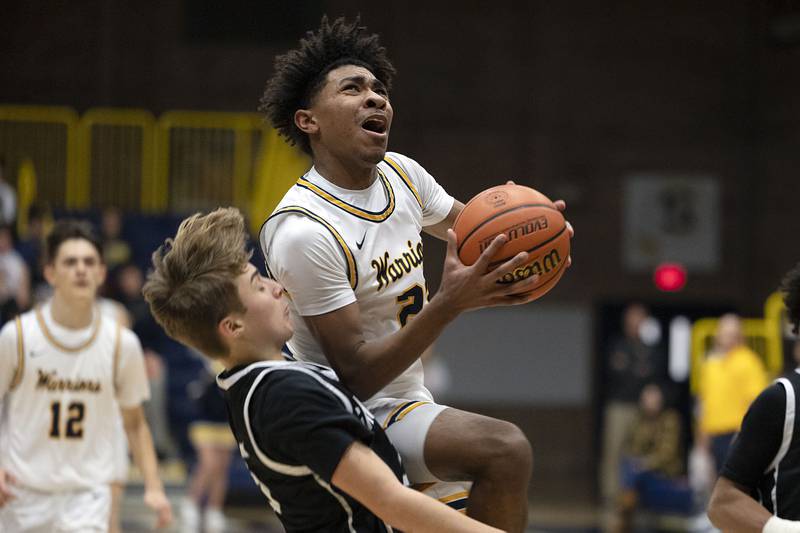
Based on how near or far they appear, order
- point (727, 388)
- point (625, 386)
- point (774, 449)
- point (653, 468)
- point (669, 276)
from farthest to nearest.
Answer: point (669, 276)
point (625, 386)
point (653, 468)
point (727, 388)
point (774, 449)

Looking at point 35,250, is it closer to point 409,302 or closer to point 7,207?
point 7,207

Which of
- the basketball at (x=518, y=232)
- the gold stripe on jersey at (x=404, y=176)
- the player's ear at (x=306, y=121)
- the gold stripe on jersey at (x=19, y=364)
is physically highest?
the player's ear at (x=306, y=121)

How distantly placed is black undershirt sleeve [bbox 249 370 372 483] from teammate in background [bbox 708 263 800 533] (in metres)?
1.34

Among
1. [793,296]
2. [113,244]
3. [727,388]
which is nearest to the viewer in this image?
[793,296]

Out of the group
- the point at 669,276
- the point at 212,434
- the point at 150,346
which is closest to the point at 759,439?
the point at 212,434

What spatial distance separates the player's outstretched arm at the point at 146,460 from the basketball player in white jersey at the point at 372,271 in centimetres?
211

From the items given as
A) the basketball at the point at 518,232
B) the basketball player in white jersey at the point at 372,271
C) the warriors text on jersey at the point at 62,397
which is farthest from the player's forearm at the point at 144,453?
the basketball at the point at 518,232

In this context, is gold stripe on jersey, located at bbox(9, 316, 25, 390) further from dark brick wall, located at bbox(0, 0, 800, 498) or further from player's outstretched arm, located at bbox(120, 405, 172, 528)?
dark brick wall, located at bbox(0, 0, 800, 498)

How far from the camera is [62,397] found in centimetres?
549

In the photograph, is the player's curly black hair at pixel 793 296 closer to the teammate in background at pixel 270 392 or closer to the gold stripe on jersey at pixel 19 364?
the teammate in background at pixel 270 392

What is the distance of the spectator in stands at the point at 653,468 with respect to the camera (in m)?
11.9

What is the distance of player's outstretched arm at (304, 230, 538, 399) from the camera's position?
10.0 feet

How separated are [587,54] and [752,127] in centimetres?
272

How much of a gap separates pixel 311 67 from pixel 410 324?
99 centimetres
